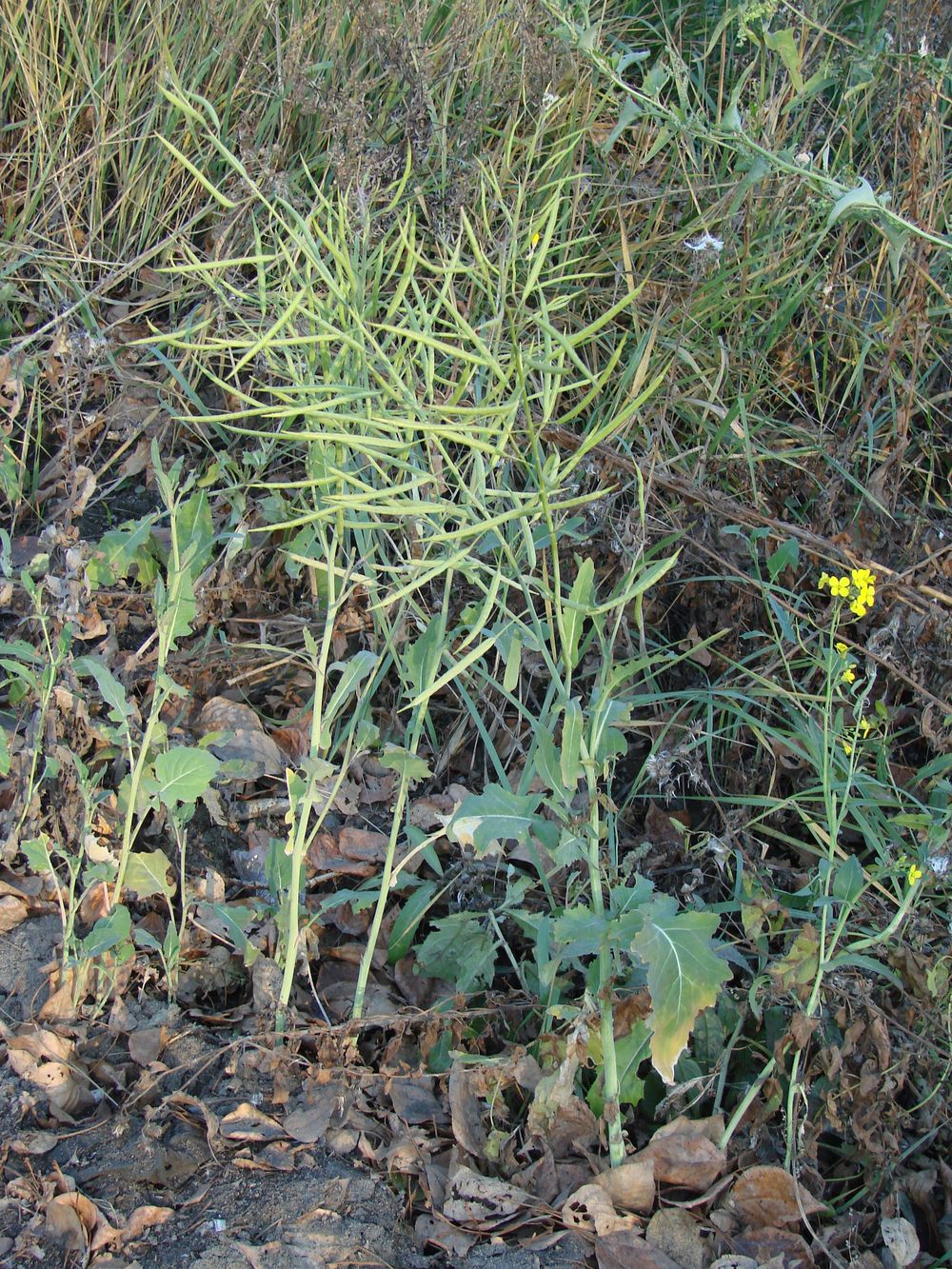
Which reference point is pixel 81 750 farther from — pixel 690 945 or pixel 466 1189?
pixel 690 945

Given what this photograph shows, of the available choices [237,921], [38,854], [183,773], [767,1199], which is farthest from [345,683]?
[767,1199]

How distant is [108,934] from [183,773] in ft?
0.74

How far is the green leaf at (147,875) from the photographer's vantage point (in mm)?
1608

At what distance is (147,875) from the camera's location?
1.62m

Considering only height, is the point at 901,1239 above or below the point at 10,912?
above

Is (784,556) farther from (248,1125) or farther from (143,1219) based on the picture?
(143,1219)

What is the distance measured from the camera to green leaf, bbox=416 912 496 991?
1622 mm

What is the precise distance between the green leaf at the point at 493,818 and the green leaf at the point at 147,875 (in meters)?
0.44

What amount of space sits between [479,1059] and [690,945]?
34 cm

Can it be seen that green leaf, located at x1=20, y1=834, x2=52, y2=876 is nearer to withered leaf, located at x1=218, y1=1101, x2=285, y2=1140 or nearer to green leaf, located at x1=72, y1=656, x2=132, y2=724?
green leaf, located at x1=72, y1=656, x2=132, y2=724

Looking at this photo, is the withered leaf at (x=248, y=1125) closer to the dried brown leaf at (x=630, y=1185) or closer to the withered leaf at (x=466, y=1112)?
the withered leaf at (x=466, y=1112)

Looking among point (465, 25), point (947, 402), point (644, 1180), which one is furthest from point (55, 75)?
point (644, 1180)

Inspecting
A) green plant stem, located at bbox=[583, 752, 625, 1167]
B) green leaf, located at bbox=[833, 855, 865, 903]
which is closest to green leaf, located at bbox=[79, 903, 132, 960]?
green plant stem, located at bbox=[583, 752, 625, 1167]

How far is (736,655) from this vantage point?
6.70 ft
